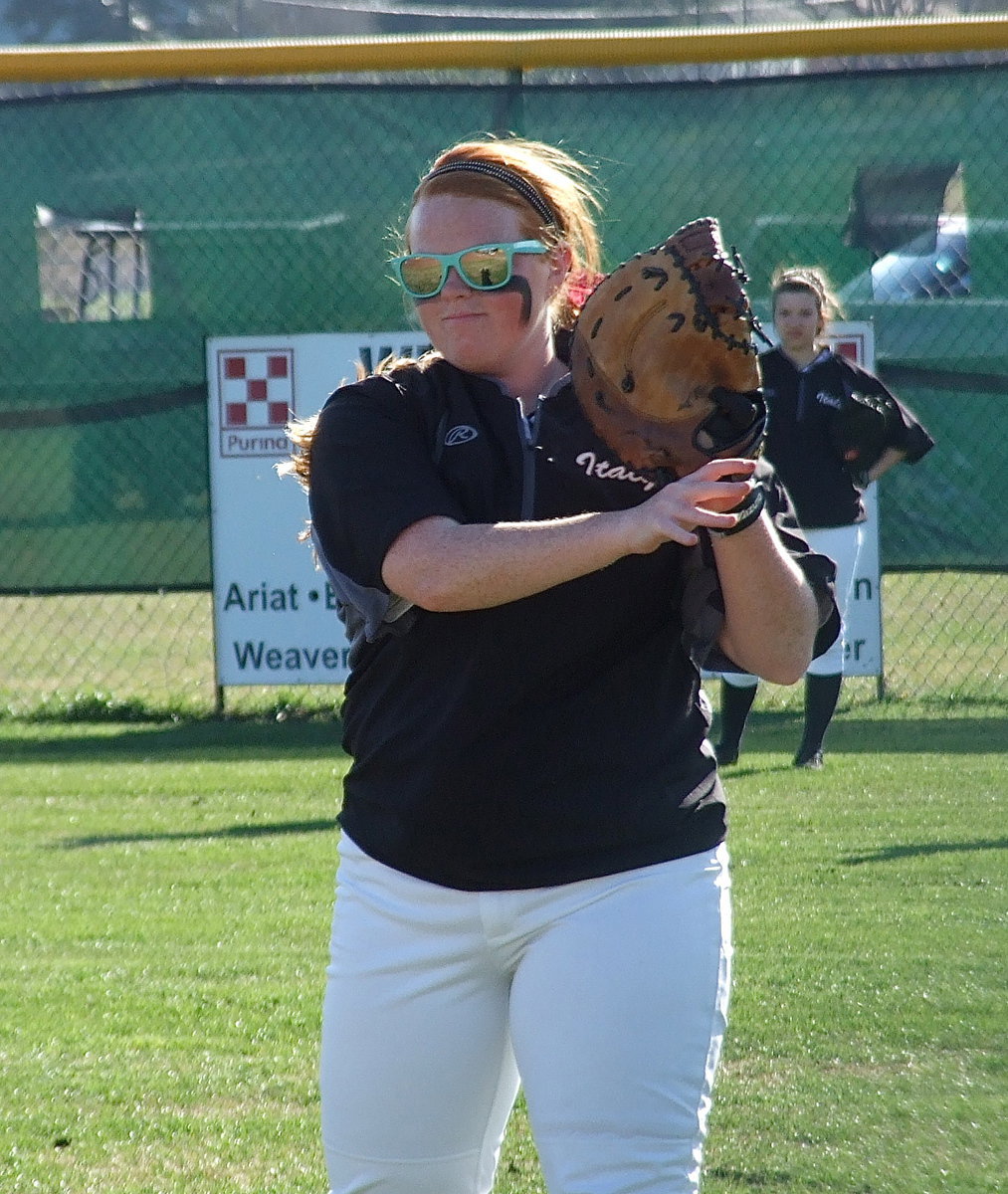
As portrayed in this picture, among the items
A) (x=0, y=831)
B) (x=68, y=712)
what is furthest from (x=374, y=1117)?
(x=68, y=712)

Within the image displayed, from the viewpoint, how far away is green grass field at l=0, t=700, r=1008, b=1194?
10.0 feet

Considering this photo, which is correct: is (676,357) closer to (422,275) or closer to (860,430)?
(422,275)

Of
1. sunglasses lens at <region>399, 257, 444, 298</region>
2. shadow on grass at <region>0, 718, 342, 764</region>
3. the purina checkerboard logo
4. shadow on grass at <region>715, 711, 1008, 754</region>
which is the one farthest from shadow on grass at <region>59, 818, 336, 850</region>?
sunglasses lens at <region>399, 257, 444, 298</region>

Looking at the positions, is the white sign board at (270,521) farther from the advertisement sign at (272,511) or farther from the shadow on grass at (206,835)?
the shadow on grass at (206,835)

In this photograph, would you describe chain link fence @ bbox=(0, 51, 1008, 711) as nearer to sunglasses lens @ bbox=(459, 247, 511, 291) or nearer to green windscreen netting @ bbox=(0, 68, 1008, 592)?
green windscreen netting @ bbox=(0, 68, 1008, 592)

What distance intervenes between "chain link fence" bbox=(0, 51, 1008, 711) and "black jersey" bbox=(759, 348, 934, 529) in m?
0.82

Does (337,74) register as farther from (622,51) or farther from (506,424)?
(506,424)

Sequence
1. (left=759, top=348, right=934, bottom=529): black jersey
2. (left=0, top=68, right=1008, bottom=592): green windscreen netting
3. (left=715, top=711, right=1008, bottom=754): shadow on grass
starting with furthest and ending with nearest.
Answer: (left=0, top=68, right=1008, bottom=592): green windscreen netting
(left=715, top=711, right=1008, bottom=754): shadow on grass
(left=759, top=348, right=934, bottom=529): black jersey

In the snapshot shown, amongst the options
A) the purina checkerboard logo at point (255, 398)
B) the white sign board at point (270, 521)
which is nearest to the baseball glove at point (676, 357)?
the white sign board at point (270, 521)

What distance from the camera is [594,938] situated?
6.06 feet

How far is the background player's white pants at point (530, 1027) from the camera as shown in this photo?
180cm

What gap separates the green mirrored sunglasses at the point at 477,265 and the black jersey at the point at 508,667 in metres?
0.12

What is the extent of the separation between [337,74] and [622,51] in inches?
52.5

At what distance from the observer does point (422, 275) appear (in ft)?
6.52
